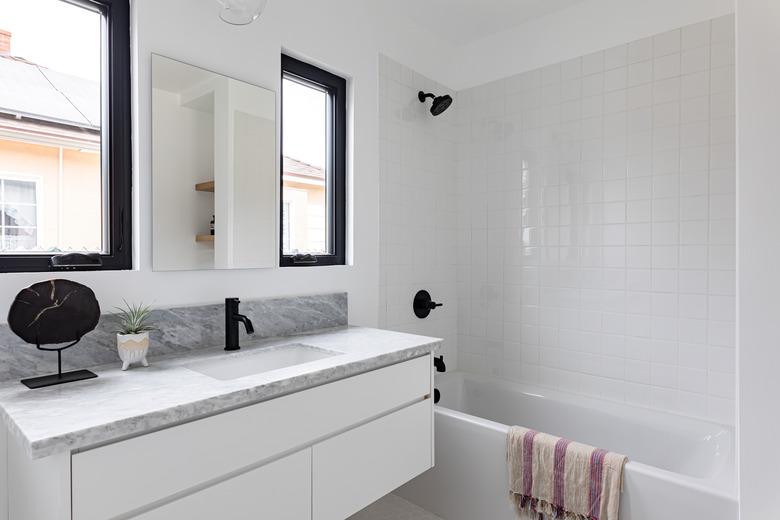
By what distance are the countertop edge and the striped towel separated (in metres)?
0.81

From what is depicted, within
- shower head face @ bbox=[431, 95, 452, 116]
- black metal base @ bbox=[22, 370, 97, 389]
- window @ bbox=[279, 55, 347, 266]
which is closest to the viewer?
black metal base @ bbox=[22, 370, 97, 389]

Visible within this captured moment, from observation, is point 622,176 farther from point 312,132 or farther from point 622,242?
point 312,132

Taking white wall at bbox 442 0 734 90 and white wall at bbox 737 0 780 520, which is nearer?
white wall at bbox 737 0 780 520

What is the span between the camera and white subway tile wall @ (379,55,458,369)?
2.61m

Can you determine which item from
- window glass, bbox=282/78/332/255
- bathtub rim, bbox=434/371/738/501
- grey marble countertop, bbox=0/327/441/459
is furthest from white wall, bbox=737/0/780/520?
window glass, bbox=282/78/332/255

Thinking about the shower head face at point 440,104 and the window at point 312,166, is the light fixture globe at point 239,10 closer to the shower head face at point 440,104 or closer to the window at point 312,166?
the window at point 312,166

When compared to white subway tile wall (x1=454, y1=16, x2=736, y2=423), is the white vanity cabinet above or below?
below

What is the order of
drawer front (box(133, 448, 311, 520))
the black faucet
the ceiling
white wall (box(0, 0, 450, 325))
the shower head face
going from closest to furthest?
drawer front (box(133, 448, 311, 520)) → white wall (box(0, 0, 450, 325)) → the black faucet → the ceiling → the shower head face

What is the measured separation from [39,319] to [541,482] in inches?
73.5

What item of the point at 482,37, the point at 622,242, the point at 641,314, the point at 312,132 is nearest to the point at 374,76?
the point at 312,132

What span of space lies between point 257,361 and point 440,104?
1.84 m

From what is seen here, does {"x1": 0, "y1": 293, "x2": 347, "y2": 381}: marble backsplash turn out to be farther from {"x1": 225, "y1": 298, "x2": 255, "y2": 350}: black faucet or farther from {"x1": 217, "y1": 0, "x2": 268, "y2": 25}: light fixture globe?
{"x1": 217, "y1": 0, "x2": 268, "y2": 25}: light fixture globe

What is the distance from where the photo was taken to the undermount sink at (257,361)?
1607mm

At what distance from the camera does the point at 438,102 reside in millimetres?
2721
